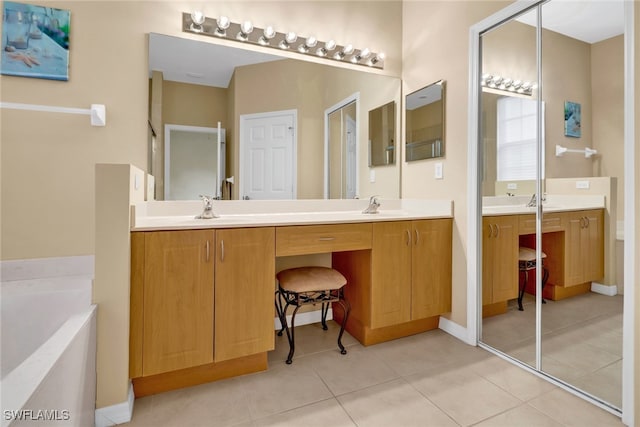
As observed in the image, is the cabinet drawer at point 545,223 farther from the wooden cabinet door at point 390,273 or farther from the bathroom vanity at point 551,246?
the wooden cabinet door at point 390,273

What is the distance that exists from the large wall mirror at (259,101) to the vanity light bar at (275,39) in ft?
0.24

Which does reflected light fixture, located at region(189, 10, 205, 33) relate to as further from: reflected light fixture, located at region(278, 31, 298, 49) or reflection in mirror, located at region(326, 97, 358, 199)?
reflection in mirror, located at region(326, 97, 358, 199)

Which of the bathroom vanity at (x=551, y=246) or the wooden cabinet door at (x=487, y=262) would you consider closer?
the bathroom vanity at (x=551, y=246)

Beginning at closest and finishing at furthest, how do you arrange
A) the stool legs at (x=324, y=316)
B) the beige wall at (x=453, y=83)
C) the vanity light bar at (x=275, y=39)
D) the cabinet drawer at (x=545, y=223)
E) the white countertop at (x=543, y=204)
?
the white countertop at (x=543, y=204)
the cabinet drawer at (x=545, y=223)
the vanity light bar at (x=275, y=39)
the beige wall at (x=453, y=83)
the stool legs at (x=324, y=316)

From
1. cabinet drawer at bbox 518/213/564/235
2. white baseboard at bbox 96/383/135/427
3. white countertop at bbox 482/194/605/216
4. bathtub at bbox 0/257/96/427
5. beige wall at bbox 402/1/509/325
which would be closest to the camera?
bathtub at bbox 0/257/96/427

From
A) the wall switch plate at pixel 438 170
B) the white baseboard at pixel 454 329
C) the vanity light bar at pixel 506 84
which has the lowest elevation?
the white baseboard at pixel 454 329

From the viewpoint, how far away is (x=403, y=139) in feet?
8.74

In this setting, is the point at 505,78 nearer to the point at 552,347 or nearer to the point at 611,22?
the point at 611,22

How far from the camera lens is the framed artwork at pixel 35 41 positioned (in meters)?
1.61

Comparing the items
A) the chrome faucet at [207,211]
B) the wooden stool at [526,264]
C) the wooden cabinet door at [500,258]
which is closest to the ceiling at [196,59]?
the chrome faucet at [207,211]

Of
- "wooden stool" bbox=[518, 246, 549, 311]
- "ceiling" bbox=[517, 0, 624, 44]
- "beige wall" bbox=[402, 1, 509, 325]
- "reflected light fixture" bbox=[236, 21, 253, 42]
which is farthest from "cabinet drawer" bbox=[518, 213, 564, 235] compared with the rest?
"reflected light fixture" bbox=[236, 21, 253, 42]

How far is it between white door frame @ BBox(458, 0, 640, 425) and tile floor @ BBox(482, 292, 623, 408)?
68mm

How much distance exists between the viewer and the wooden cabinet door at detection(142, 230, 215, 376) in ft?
4.85

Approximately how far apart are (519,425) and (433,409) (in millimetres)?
347
